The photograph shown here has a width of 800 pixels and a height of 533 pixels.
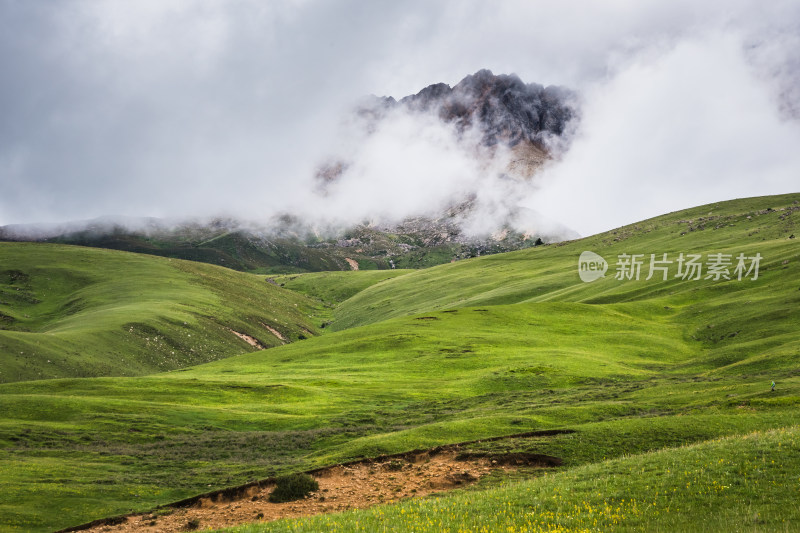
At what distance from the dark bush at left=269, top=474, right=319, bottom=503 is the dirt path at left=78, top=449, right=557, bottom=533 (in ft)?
1.36

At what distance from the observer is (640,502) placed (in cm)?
2173

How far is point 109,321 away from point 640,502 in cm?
13091

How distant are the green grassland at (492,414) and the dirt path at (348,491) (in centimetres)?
285

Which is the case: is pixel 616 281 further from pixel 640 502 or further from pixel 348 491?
pixel 640 502

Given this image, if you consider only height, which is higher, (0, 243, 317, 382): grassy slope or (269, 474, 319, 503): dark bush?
(0, 243, 317, 382): grassy slope

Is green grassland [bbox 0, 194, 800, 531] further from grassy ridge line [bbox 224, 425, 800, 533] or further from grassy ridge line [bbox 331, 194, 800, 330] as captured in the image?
grassy ridge line [bbox 331, 194, 800, 330]

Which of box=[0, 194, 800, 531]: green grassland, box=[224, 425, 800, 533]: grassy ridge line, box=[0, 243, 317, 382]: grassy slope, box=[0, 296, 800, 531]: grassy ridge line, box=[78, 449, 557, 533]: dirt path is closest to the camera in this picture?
box=[224, 425, 800, 533]: grassy ridge line

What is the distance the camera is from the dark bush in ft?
101

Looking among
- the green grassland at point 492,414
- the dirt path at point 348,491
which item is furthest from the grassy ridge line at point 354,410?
the dirt path at point 348,491

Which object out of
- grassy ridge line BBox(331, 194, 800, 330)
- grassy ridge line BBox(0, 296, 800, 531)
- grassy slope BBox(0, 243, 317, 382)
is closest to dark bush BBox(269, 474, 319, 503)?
grassy ridge line BBox(0, 296, 800, 531)

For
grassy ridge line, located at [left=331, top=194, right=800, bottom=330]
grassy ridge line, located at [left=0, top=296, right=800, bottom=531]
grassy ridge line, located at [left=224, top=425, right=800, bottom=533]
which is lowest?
grassy ridge line, located at [left=0, top=296, right=800, bottom=531]

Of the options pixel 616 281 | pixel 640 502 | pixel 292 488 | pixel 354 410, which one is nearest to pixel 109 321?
pixel 354 410

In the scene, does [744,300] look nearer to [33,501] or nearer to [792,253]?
[792,253]

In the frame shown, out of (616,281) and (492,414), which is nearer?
(492,414)
